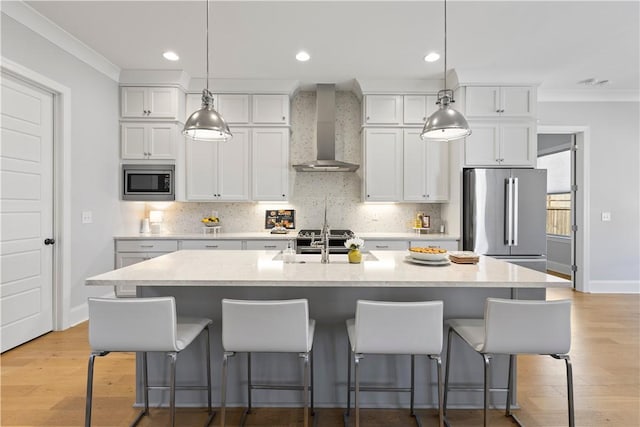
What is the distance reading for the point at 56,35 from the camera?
3232 mm

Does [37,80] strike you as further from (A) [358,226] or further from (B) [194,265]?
(A) [358,226]

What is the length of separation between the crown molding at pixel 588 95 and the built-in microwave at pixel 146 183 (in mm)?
5284

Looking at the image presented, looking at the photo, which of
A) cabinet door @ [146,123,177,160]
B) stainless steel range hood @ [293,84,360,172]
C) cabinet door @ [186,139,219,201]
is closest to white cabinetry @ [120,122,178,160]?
cabinet door @ [146,123,177,160]

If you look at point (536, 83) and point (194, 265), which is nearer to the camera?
point (194, 265)

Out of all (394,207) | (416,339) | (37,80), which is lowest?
(416,339)

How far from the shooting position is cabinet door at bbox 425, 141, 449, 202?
441 cm

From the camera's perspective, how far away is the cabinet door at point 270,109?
4.44 meters

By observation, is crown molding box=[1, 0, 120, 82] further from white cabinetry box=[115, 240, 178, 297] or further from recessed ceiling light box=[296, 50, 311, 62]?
recessed ceiling light box=[296, 50, 311, 62]

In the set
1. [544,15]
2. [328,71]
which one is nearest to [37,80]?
[328,71]

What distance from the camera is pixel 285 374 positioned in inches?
83.7

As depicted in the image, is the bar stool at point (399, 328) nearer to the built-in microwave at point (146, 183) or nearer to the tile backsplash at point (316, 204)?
the tile backsplash at point (316, 204)

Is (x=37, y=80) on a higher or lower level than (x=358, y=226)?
higher

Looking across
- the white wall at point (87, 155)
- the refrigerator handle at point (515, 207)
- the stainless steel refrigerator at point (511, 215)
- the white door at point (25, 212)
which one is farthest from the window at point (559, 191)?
the white door at point (25, 212)

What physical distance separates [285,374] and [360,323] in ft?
2.62
